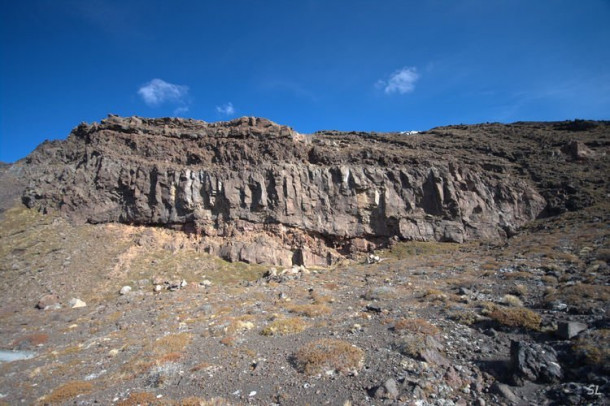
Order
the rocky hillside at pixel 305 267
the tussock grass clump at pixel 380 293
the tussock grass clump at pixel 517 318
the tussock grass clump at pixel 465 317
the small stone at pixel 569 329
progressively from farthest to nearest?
the tussock grass clump at pixel 380 293 < the tussock grass clump at pixel 465 317 < the tussock grass clump at pixel 517 318 < the small stone at pixel 569 329 < the rocky hillside at pixel 305 267

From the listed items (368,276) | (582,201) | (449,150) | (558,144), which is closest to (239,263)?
(368,276)

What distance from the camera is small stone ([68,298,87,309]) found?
2377 centimetres

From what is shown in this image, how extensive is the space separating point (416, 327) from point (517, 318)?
3564 mm

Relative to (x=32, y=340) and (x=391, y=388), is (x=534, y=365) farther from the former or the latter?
(x=32, y=340)

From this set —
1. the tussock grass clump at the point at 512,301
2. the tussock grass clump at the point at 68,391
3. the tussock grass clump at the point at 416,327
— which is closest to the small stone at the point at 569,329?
the tussock grass clump at the point at 416,327

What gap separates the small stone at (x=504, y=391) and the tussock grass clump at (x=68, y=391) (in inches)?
478

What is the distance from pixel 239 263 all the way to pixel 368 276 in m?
15.6

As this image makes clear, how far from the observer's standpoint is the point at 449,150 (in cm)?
4897

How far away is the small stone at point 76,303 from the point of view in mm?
23769

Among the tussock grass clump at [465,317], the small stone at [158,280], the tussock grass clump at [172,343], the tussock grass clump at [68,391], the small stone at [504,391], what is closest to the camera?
the small stone at [504,391]

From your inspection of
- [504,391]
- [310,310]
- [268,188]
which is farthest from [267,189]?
[504,391]

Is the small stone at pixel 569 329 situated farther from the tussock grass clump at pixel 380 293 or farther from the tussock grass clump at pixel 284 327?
the tussock grass clump at pixel 284 327

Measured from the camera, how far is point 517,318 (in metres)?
11.1

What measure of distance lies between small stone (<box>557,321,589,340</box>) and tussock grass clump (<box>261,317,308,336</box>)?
9125 millimetres
